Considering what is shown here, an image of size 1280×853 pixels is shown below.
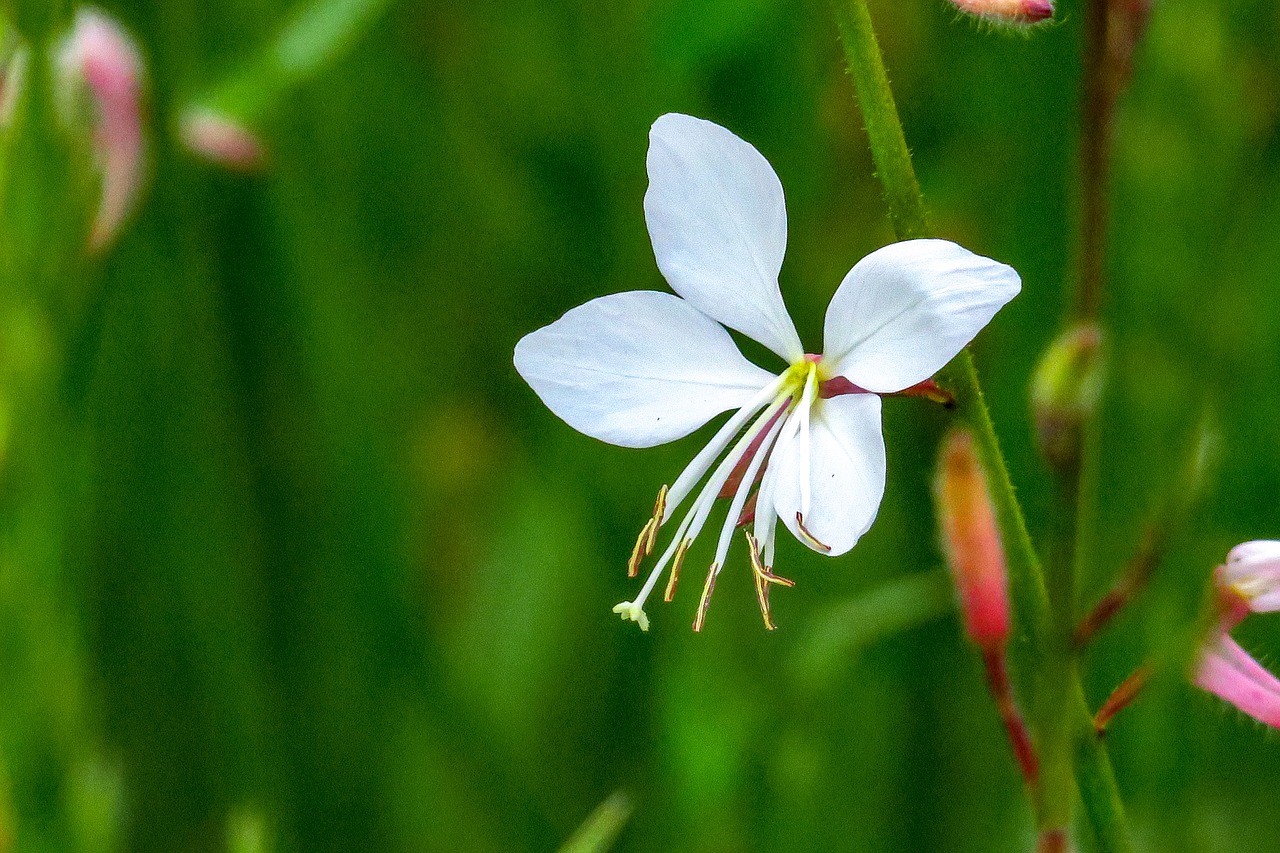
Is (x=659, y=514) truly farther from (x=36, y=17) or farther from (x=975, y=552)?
(x=36, y=17)

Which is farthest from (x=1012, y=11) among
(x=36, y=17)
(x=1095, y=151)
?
(x=36, y=17)

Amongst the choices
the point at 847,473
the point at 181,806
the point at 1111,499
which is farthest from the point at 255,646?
the point at 847,473

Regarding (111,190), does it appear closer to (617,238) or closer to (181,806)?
(617,238)

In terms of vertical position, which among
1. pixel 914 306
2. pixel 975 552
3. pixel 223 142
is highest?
pixel 223 142

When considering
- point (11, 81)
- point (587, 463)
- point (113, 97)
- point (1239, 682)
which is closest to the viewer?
point (1239, 682)

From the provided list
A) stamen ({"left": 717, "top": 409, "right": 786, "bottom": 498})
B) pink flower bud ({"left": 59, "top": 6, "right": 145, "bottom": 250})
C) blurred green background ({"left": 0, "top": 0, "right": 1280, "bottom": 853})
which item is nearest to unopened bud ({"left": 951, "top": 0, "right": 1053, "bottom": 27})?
Answer: stamen ({"left": 717, "top": 409, "right": 786, "bottom": 498})

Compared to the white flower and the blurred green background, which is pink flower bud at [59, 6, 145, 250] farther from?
the white flower
